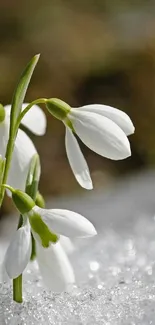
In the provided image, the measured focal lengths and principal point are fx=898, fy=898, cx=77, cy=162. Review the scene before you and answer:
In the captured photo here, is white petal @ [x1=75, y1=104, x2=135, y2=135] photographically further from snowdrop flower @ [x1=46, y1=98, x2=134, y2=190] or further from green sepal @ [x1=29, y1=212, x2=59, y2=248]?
green sepal @ [x1=29, y1=212, x2=59, y2=248]

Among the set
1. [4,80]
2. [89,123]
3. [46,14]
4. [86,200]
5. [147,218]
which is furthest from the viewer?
[46,14]

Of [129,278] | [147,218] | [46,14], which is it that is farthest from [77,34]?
[129,278]

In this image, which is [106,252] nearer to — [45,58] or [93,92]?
[93,92]

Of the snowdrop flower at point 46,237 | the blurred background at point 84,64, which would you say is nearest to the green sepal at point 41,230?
the snowdrop flower at point 46,237

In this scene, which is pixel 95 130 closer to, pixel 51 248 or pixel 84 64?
pixel 51 248

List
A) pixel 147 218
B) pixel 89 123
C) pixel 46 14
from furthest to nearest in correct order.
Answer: pixel 46 14, pixel 147 218, pixel 89 123

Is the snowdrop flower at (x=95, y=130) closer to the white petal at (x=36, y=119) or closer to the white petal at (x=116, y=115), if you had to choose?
the white petal at (x=116, y=115)
